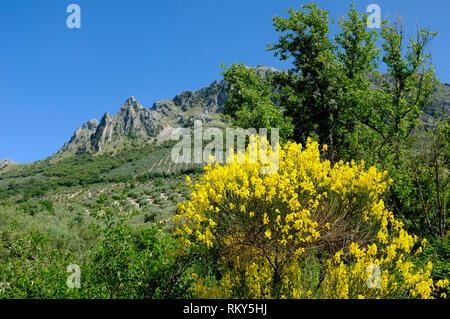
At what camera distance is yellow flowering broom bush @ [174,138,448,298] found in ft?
16.1

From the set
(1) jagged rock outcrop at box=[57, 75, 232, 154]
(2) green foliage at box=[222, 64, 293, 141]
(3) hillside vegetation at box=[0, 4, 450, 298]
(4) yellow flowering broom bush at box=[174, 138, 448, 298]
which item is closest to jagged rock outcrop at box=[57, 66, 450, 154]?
(1) jagged rock outcrop at box=[57, 75, 232, 154]

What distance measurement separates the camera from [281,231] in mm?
4988

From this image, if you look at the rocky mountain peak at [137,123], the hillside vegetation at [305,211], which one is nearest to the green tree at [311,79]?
the hillside vegetation at [305,211]

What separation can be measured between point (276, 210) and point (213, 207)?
1231mm

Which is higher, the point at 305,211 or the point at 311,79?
the point at 311,79

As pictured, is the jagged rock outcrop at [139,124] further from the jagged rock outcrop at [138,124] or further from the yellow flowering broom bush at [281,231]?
the yellow flowering broom bush at [281,231]

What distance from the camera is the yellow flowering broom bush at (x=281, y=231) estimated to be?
4.89 m

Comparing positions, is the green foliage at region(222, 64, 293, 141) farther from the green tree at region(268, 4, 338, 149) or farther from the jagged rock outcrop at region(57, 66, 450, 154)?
the jagged rock outcrop at region(57, 66, 450, 154)

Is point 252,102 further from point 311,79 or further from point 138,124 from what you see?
point 138,124

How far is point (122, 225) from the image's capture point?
6109mm

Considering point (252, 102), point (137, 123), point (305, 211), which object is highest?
point (137, 123)

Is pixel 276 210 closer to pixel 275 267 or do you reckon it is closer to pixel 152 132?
pixel 275 267

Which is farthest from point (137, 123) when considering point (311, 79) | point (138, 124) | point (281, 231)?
point (281, 231)

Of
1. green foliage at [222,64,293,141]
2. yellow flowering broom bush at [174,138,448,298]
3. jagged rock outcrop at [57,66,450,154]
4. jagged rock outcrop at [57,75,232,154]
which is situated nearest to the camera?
yellow flowering broom bush at [174,138,448,298]
